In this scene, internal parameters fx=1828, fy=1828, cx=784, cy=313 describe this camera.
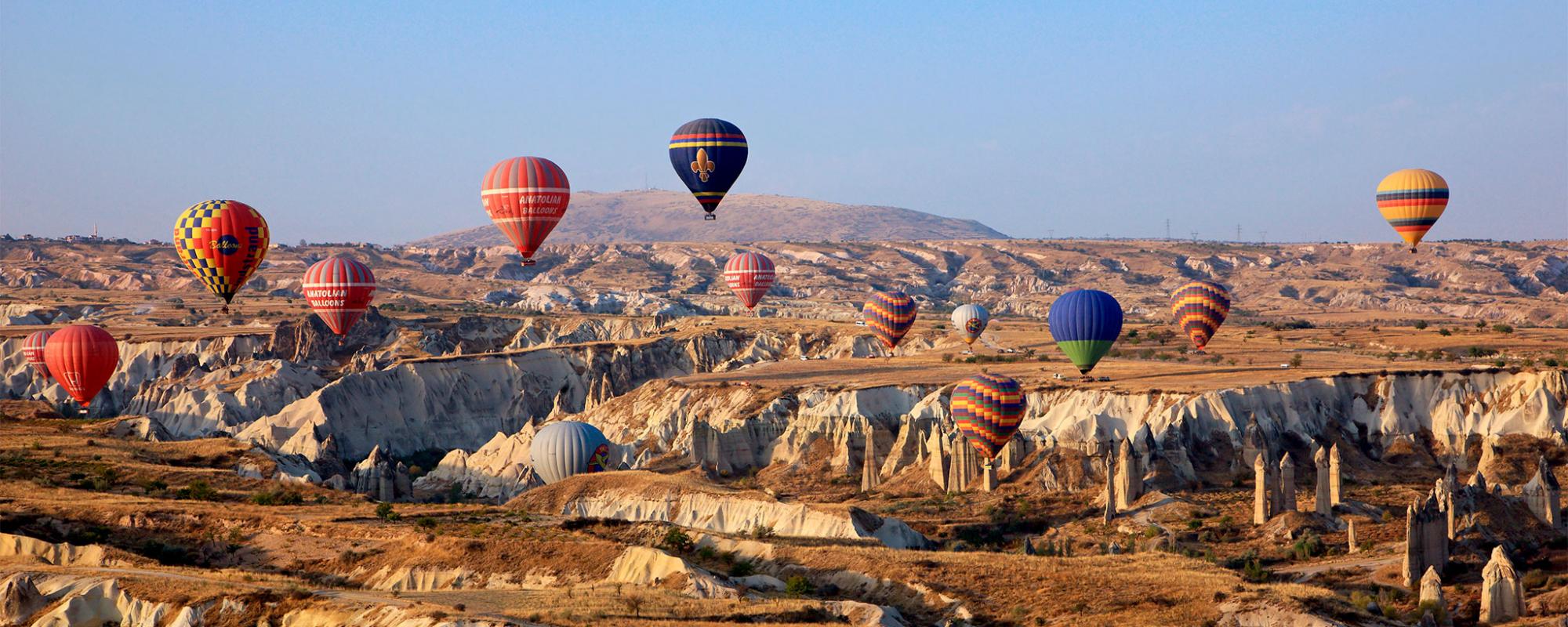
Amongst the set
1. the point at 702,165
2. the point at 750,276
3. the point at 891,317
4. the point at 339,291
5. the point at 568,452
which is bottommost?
the point at 568,452

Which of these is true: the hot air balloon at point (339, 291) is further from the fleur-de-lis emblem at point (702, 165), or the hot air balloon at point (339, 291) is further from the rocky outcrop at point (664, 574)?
the rocky outcrop at point (664, 574)

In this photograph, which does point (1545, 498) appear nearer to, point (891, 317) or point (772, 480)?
point (772, 480)

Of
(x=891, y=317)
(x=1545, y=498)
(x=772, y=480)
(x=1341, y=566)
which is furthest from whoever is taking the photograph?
(x=891, y=317)

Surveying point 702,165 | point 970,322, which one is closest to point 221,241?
point 702,165

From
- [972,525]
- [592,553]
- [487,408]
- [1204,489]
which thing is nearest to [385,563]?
[592,553]

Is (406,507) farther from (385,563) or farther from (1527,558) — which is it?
(1527,558)

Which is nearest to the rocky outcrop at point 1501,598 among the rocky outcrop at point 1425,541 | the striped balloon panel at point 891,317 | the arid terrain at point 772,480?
the arid terrain at point 772,480
